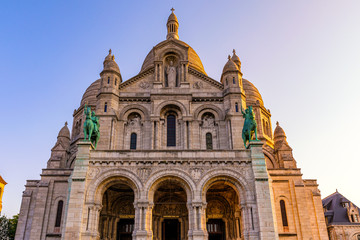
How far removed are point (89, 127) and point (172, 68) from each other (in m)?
12.0

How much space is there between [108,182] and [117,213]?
217 inches

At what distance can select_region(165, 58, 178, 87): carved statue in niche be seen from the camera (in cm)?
3288

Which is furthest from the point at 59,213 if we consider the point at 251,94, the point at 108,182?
the point at 251,94

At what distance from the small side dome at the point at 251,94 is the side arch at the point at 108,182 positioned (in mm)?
23307

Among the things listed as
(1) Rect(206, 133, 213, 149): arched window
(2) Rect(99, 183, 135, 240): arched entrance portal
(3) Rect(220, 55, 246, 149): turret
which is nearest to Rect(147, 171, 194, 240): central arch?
(2) Rect(99, 183, 135, 240): arched entrance portal

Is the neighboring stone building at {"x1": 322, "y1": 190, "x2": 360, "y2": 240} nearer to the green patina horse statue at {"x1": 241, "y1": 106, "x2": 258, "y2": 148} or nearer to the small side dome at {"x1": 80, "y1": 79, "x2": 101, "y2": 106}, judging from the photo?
the green patina horse statue at {"x1": 241, "y1": 106, "x2": 258, "y2": 148}

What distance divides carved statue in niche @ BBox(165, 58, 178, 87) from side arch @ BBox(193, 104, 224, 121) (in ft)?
12.3

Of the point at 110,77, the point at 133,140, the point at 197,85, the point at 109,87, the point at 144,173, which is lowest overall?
the point at 144,173

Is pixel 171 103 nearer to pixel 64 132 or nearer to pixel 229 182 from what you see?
pixel 229 182

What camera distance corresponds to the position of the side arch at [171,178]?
22964 millimetres

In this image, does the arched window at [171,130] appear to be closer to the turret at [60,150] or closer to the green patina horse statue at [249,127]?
the green patina horse statue at [249,127]

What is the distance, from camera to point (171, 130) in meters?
31.3

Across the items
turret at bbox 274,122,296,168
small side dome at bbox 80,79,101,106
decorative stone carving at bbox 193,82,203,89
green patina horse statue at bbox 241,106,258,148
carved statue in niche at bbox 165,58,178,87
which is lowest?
green patina horse statue at bbox 241,106,258,148

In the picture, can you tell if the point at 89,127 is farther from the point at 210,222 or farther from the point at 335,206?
the point at 335,206
